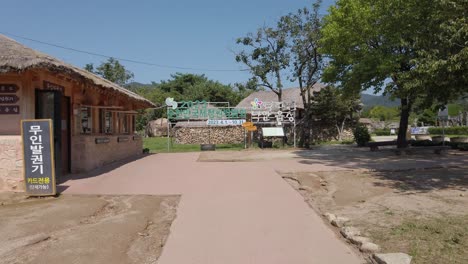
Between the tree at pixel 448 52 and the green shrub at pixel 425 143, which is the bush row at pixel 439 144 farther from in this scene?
the tree at pixel 448 52

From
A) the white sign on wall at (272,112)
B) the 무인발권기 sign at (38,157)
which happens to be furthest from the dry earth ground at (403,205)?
the white sign on wall at (272,112)

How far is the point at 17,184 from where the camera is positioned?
29.9 ft

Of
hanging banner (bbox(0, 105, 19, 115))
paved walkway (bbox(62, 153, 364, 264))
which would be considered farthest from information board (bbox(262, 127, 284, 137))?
hanging banner (bbox(0, 105, 19, 115))

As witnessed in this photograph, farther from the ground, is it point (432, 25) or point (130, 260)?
point (432, 25)

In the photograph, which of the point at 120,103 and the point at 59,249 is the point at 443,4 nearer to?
the point at 59,249

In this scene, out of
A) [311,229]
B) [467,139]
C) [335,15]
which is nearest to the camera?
[311,229]

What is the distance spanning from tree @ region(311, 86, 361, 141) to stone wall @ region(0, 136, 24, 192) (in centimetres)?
2670

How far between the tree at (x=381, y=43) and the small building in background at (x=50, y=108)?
984cm

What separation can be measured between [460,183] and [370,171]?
9.50ft

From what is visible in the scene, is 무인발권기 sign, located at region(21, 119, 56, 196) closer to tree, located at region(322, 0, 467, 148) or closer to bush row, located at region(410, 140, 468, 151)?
tree, located at region(322, 0, 467, 148)

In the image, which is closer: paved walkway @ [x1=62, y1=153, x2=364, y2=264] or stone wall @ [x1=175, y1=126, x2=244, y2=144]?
paved walkway @ [x1=62, y1=153, x2=364, y2=264]

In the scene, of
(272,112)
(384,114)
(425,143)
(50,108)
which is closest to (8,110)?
(50,108)

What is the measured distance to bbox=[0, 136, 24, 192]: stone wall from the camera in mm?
9109

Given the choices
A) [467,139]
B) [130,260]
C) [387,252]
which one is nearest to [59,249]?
[130,260]
